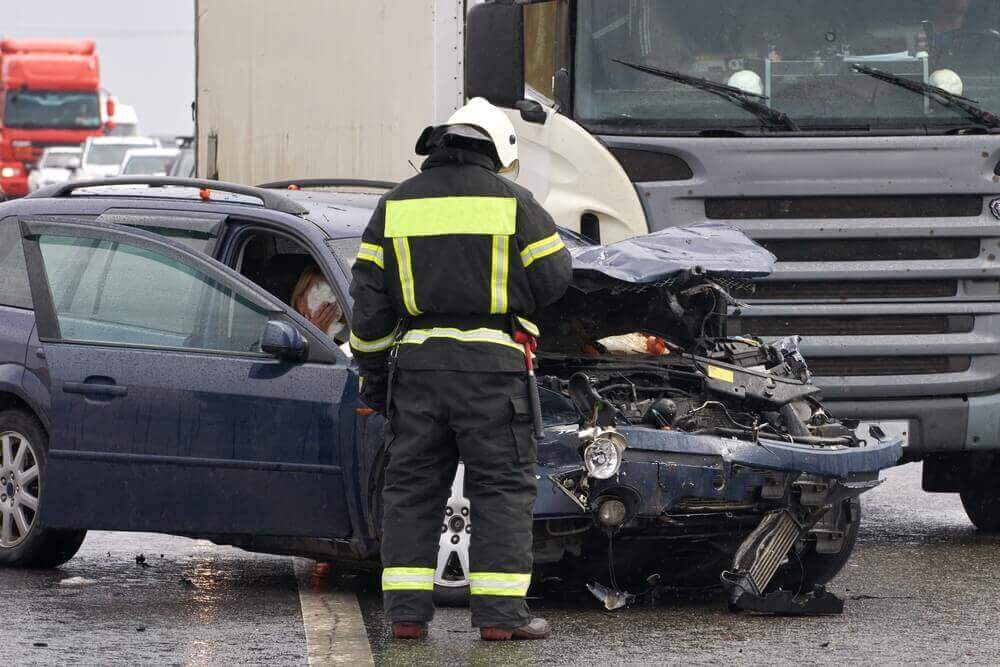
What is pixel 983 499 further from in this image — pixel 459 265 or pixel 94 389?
pixel 94 389

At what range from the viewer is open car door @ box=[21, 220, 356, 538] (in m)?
6.93

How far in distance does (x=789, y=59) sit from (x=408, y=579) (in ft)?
11.5

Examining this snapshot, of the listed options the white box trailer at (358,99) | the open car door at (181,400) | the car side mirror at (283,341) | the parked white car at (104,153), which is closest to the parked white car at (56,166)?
the parked white car at (104,153)

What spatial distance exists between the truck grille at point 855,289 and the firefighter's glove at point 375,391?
2590mm

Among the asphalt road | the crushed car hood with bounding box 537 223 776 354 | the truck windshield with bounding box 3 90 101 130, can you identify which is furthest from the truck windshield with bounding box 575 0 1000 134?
the truck windshield with bounding box 3 90 101 130

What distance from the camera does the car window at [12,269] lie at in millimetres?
7777

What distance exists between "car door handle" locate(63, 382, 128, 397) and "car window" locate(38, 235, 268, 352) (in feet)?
0.68

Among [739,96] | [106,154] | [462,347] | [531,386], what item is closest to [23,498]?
Answer: [462,347]

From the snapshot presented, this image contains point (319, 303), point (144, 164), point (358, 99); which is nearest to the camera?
point (319, 303)

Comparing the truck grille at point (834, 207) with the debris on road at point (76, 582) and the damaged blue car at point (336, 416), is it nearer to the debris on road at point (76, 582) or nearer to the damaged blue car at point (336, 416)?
the damaged blue car at point (336, 416)

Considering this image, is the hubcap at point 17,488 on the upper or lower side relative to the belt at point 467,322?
lower

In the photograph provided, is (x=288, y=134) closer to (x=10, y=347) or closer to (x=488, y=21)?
(x=488, y=21)

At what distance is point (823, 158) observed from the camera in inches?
335

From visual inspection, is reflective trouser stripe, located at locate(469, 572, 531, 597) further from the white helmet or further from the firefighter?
the white helmet
